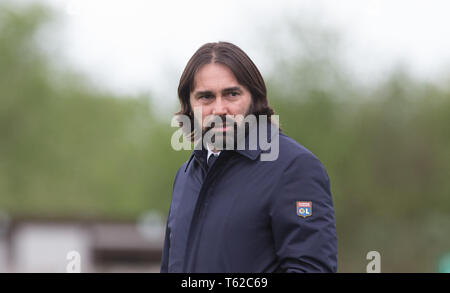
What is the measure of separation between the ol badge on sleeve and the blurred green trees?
2113cm

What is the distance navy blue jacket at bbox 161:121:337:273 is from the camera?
2.63 m

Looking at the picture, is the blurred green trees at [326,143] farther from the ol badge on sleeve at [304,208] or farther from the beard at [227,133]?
the ol badge on sleeve at [304,208]

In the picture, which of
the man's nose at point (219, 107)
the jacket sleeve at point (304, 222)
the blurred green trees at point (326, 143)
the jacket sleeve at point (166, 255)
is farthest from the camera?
the blurred green trees at point (326, 143)

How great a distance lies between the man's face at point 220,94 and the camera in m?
2.99

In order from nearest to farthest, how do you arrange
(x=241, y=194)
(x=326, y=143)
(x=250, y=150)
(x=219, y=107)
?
(x=241, y=194) < (x=250, y=150) < (x=219, y=107) < (x=326, y=143)

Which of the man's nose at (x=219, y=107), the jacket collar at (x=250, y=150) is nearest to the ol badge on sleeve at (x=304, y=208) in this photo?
the jacket collar at (x=250, y=150)

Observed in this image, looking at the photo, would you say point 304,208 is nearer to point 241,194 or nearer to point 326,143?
point 241,194

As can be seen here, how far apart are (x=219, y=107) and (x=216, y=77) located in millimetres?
150

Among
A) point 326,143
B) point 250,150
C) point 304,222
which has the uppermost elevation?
point 326,143

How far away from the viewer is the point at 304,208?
2650mm

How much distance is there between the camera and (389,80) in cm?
2558

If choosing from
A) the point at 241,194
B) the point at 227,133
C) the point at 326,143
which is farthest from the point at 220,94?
the point at 326,143

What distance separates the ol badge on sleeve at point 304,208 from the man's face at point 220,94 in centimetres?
51
